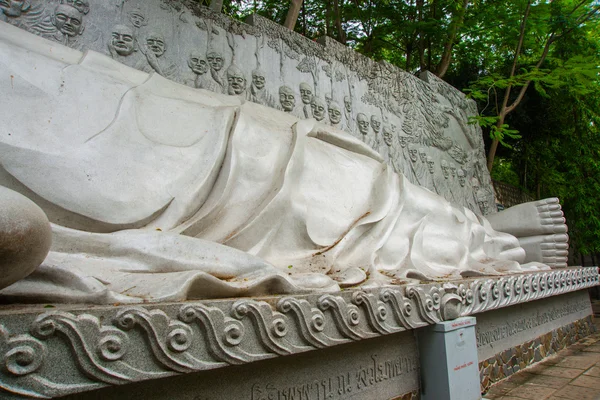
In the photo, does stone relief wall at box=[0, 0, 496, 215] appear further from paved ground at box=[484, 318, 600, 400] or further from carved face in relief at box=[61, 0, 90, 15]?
paved ground at box=[484, 318, 600, 400]

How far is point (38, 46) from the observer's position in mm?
2100

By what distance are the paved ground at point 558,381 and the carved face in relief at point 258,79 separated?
8.69ft

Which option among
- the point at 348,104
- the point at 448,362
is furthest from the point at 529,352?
the point at 348,104

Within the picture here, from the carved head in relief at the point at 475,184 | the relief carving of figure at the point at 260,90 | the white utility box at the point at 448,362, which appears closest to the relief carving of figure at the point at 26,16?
the relief carving of figure at the point at 260,90

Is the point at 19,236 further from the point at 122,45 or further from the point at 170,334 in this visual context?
the point at 122,45

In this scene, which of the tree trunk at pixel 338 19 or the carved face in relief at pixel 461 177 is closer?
the carved face in relief at pixel 461 177

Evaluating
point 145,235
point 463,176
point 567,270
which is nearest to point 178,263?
point 145,235

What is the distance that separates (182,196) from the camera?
1835 mm

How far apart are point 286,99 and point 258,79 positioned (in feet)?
0.93

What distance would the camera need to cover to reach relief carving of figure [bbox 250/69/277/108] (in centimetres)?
353

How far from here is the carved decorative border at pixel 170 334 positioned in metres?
0.88

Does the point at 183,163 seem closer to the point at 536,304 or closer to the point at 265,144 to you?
the point at 265,144

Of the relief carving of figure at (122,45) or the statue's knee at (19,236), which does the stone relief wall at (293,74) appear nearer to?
the relief carving of figure at (122,45)

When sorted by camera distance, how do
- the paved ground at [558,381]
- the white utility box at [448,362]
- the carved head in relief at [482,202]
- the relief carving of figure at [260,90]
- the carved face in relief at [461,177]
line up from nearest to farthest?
the white utility box at [448,362]
the paved ground at [558,381]
the relief carving of figure at [260,90]
the carved face in relief at [461,177]
the carved head in relief at [482,202]
